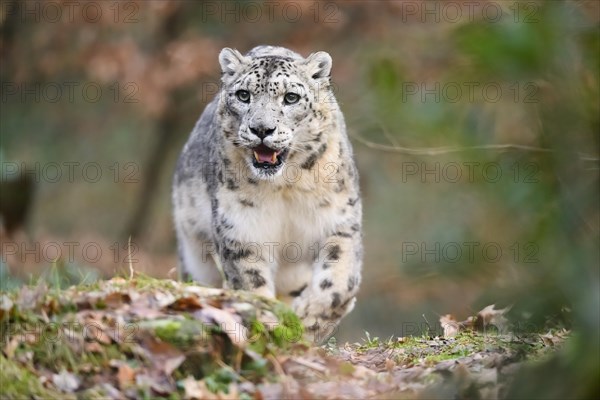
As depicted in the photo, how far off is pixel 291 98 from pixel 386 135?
5178mm

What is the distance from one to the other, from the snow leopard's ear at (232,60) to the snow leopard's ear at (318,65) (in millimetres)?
518

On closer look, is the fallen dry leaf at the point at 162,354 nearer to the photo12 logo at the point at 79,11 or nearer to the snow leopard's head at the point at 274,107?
the snow leopard's head at the point at 274,107

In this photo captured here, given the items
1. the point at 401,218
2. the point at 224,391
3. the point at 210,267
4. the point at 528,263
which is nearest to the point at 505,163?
the point at 528,263

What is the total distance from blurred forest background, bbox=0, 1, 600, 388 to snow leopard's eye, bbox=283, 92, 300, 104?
0.80m

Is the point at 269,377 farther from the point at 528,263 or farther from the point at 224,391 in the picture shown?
the point at 528,263

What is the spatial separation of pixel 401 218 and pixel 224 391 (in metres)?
16.6

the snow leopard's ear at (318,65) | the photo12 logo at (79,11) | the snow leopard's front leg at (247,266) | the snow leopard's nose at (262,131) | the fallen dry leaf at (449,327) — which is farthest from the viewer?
the photo12 logo at (79,11)

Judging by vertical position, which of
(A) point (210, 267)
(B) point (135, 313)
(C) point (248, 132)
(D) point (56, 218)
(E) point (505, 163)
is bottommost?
(D) point (56, 218)

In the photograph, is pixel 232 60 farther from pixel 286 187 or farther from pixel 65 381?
pixel 65 381

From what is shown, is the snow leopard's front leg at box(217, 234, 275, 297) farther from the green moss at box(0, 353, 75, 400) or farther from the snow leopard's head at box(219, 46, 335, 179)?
the green moss at box(0, 353, 75, 400)

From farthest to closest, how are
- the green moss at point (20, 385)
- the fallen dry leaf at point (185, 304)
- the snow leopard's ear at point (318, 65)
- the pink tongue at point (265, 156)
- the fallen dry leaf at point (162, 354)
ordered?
the snow leopard's ear at point (318, 65)
the pink tongue at point (265, 156)
the fallen dry leaf at point (185, 304)
the fallen dry leaf at point (162, 354)
the green moss at point (20, 385)

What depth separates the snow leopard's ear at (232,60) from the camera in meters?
8.34

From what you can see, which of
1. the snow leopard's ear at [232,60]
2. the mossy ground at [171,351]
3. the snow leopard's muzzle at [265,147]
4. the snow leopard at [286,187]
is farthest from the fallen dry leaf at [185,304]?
the snow leopard's ear at [232,60]

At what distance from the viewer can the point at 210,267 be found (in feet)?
32.1
